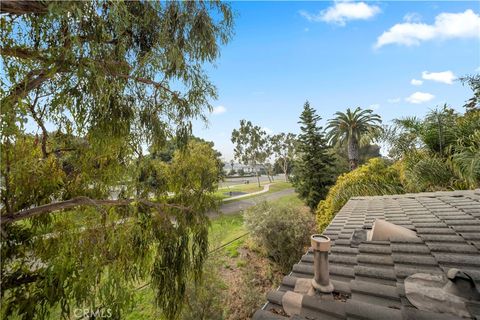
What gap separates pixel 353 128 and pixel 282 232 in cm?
1673

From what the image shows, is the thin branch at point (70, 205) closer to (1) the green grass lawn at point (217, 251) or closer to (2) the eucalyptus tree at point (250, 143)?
(1) the green grass lawn at point (217, 251)

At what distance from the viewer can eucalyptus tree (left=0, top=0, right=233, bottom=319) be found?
331cm

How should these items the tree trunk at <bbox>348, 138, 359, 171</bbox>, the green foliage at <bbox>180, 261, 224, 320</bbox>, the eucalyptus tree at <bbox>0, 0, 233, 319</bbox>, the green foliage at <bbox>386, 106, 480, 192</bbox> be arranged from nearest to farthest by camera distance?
the eucalyptus tree at <bbox>0, 0, 233, 319</bbox>
the green foliage at <bbox>180, 261, 224, 320</bbox>
the green foliage at <bbox>386, 106, 480, 192</bbox>
the tree trunk at <bbox>348, 138, 359, 171</bbox>

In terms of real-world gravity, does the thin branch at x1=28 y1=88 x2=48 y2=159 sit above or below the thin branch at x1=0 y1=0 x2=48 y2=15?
below

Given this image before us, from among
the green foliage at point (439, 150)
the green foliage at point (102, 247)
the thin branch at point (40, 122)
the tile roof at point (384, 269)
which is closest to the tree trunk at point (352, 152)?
the green foliage at point (439, 150)

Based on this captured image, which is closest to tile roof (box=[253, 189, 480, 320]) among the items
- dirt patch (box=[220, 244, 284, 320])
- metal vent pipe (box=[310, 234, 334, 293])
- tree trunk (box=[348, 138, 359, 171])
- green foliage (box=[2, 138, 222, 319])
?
metal vent pipe (box=[310, 234, 334, 293])

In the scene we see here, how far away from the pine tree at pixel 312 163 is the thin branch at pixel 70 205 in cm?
1794

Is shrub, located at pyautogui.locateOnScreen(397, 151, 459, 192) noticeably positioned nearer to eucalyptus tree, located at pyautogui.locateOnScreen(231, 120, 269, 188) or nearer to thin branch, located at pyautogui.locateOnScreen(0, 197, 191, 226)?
thin branch, located at pyautogui.locateOnScreen(0, 197, 191, 226)

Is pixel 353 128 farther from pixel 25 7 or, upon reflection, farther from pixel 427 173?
pixel 25 7

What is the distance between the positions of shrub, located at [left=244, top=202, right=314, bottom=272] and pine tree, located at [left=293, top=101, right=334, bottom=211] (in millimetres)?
8493

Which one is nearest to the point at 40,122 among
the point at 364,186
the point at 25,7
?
the point at 25,7

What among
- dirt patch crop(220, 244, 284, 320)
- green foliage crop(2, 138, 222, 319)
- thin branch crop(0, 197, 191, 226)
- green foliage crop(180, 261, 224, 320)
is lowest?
dirt patch crop(220, 244, 284, 320)

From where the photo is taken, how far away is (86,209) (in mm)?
4625

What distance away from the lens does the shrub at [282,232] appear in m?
12.0
